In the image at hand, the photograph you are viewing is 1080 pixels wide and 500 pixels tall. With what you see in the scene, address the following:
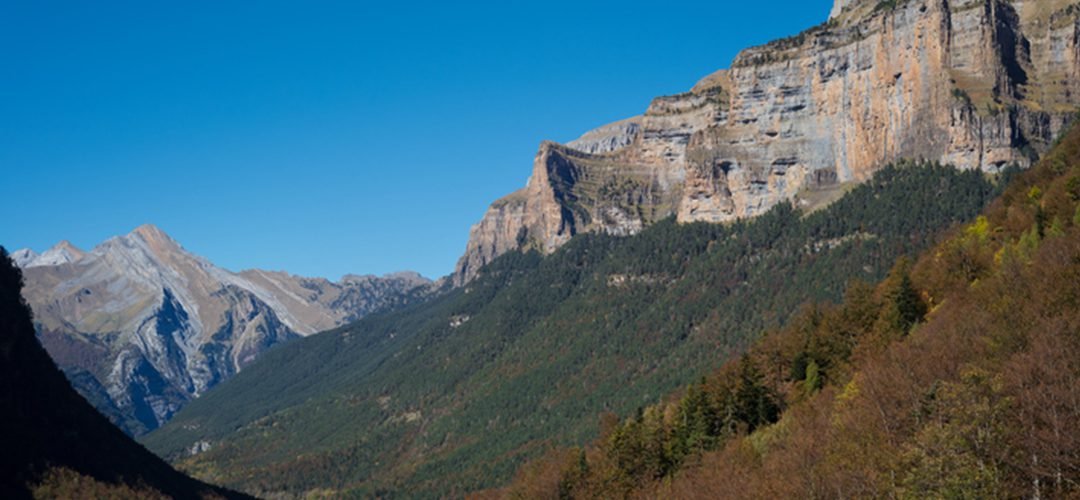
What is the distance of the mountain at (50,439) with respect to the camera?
440 feet

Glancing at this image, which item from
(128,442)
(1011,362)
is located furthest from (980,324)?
(128,442)

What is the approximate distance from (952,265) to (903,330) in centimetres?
1083

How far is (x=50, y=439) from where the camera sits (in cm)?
14425

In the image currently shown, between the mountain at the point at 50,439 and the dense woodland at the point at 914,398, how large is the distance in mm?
65933

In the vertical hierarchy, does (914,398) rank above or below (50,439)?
A: above

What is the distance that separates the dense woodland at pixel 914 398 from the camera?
41250 millimetres

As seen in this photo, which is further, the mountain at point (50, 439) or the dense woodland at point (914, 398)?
the mountain at point (50, 439)

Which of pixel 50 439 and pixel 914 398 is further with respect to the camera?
pixel 50 439

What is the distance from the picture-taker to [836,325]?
98.4 m

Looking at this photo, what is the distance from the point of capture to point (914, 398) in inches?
2039

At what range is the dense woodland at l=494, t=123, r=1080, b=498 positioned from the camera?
135 feet

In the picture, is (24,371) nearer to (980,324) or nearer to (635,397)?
(635,397)

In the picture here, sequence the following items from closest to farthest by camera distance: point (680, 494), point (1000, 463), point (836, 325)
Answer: point (1000, 463) → point (680, 494) → point (836, 325)

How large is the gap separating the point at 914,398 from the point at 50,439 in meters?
137
